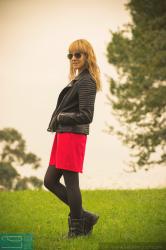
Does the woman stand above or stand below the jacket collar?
below

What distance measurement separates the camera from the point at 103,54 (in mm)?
21328

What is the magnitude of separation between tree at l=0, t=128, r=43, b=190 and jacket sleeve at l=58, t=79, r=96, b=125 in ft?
54.7

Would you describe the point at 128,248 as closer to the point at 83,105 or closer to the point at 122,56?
the point at 83,105

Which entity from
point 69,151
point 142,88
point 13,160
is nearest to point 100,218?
point 69,151

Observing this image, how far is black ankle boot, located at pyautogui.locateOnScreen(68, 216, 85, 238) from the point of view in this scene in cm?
573

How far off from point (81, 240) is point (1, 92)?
80.4ft

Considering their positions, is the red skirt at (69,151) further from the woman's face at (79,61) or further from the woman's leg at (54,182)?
the woman's face at (79,61)

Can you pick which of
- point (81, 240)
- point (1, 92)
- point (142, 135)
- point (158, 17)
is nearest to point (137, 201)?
point (81, 240)

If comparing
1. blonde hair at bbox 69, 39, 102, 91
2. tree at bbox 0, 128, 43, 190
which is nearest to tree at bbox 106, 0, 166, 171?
tree at bbox 0, 128, 43, 190

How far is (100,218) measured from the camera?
24.5ft

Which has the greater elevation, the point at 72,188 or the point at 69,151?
the point at 69,151

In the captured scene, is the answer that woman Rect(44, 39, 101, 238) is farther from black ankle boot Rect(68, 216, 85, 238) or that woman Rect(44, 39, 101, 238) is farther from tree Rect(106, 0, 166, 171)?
tree Rect(106, 0, 166, 171)

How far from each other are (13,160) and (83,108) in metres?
17.6

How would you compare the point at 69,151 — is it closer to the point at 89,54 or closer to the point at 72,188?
the point at 72,188
